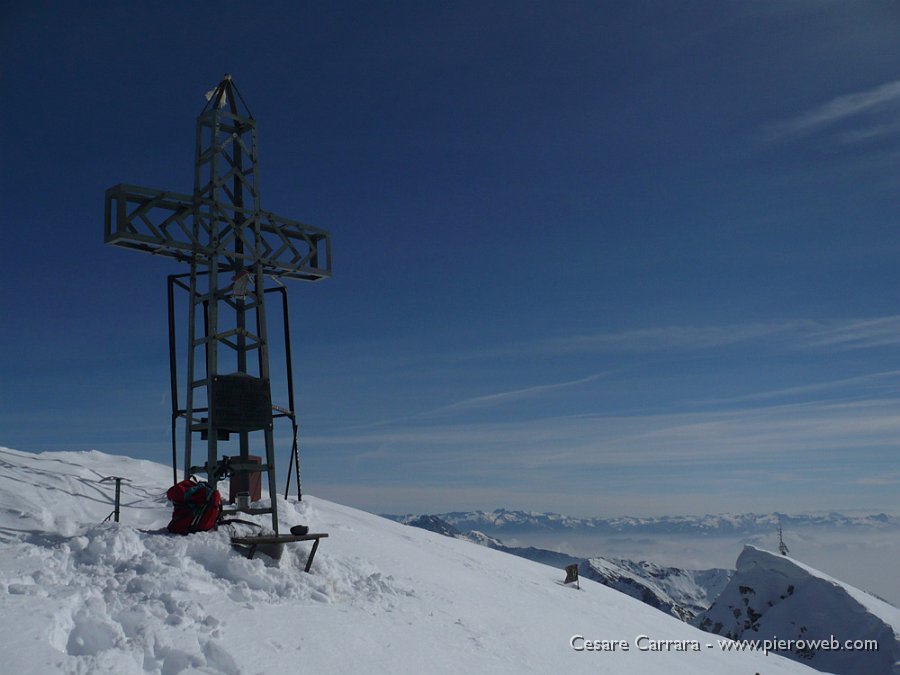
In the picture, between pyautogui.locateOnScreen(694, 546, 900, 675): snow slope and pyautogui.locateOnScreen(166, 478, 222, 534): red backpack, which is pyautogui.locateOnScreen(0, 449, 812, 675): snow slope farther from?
pyautogui.locateOnScreen(694, 546, 900, 675): snow slope

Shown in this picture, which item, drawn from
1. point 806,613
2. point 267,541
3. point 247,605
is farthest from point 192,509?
point 806,613

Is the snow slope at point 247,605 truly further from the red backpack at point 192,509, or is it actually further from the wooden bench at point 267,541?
the red backpack at point 192,509

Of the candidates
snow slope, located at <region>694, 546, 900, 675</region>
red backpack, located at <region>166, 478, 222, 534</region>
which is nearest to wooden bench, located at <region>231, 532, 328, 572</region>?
red backpack, located at <region>166, 478, 222, 534</region>

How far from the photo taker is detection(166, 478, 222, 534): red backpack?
13.6 m

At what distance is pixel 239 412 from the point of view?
15602 mm

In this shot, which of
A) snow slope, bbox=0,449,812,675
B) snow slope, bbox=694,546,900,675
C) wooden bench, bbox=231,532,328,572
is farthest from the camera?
snow slope, bbox=694,546,900,675

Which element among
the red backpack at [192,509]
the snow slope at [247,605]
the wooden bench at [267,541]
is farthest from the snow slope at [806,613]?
the red backpack at [192,509]

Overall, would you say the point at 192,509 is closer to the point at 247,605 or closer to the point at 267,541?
the point at 267,541

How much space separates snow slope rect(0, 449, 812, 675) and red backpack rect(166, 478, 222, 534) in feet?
1.43

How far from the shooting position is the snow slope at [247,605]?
8.95 meters

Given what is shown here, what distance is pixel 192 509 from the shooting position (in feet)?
45.2

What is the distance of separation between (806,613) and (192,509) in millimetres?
121981

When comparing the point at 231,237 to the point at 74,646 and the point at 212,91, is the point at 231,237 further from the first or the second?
the point at 74,646

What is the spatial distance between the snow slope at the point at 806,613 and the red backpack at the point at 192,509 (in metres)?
73.1
